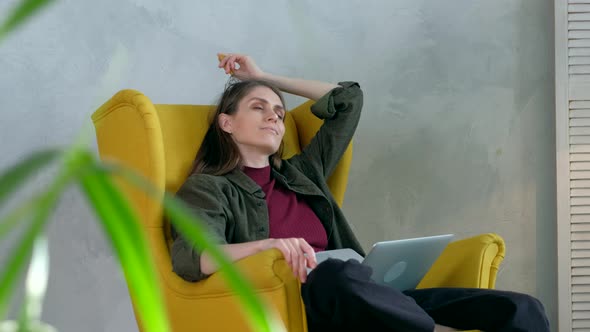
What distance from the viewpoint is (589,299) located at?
2.92m

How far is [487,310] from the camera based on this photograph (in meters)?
1.83

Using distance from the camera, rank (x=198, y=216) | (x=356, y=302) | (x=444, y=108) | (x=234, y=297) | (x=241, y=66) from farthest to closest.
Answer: (x=444, y=108), (x=241, y=66), (x=198, y=216), (x=234, y=297), (x=356, y=302)

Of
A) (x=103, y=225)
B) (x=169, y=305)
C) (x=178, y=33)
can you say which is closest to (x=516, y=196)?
(x=178, y=33)

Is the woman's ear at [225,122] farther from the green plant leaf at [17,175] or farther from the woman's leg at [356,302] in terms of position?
the green plant leaf at [17,175]

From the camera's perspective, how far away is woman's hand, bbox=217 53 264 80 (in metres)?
2.49

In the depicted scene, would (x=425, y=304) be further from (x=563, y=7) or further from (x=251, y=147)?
(x=563, y=7)

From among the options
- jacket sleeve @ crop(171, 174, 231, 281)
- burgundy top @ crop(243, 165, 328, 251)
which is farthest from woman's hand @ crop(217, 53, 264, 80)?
jacket sleeve @ crop(171, 174, 231, 281)

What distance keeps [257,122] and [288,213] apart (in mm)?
273

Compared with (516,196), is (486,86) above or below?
above

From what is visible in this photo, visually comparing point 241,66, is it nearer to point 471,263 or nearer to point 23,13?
point 471,263

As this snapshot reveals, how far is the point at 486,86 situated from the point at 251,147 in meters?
1.14

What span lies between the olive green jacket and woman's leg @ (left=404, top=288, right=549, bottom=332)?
47 cm

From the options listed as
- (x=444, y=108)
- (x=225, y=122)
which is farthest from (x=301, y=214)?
(x=444, y=108)

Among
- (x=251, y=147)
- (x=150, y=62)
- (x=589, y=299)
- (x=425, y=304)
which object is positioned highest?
(x=150, y=62)
